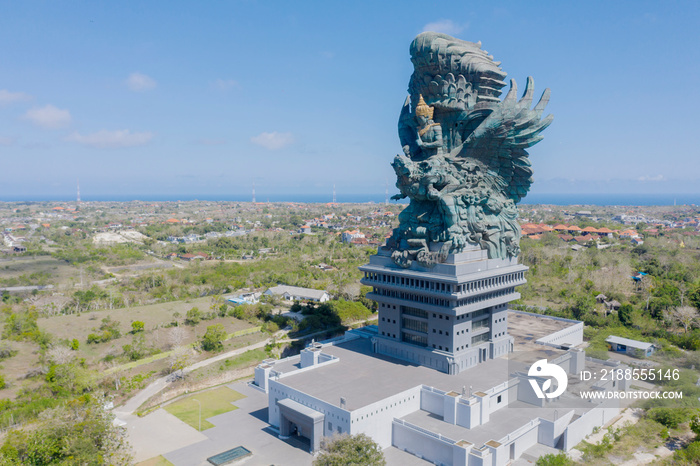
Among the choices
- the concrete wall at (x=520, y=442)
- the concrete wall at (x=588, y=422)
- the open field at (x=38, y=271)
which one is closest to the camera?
the concrete wall at (x=520, y=442)

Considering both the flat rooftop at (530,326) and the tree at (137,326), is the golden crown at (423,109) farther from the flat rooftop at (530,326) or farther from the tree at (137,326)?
the tree at (137,326)

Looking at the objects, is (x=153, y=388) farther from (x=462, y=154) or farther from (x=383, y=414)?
(x=462, y=154)

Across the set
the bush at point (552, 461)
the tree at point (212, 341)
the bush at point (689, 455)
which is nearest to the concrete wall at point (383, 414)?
the bush at point (552, 461)

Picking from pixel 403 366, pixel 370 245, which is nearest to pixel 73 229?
pixel 370 245

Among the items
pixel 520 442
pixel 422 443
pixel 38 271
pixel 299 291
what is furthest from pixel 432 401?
pixel 38 271

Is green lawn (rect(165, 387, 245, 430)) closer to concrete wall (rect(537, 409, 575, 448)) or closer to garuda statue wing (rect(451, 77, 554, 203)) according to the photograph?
concrete wall (rect(537, 409, 575, 448))

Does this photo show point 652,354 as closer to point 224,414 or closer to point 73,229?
point 224,414
